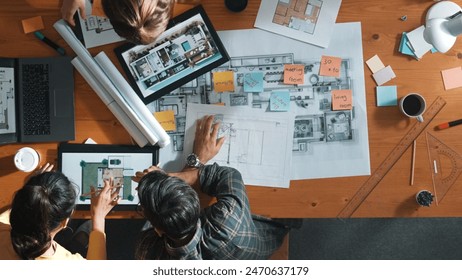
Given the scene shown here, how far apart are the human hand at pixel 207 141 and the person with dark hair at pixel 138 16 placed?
1.04 feet

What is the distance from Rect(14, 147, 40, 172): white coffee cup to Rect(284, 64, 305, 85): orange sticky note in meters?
0.82

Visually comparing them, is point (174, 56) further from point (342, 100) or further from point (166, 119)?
point (342, 100)

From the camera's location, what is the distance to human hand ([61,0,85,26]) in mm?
1376

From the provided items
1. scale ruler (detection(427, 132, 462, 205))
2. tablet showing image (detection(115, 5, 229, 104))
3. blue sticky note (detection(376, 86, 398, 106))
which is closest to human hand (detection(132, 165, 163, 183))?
tablet showing image (detection(115, 5, 229, 104))

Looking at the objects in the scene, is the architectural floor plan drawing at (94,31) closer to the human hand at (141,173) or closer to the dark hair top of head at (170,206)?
the human hand at (141,173)

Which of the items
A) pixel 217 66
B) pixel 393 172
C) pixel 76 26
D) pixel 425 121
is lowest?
pixel 393 172

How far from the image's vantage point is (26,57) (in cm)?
143

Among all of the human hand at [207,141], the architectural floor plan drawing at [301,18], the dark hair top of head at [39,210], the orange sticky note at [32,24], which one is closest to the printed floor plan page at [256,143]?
the human hand at [207,141]

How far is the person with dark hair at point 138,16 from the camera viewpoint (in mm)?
1138

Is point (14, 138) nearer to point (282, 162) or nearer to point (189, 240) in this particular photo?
point (189, 240)

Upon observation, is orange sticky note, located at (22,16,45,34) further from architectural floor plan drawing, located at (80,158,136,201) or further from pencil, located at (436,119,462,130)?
pencil, located at (436,119,462,130)

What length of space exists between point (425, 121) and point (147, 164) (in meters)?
0.87

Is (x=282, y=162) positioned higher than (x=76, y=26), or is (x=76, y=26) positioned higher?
(x=76, y=26)

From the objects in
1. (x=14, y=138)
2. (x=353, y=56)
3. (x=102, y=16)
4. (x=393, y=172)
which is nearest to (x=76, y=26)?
(x=102, y=16)
